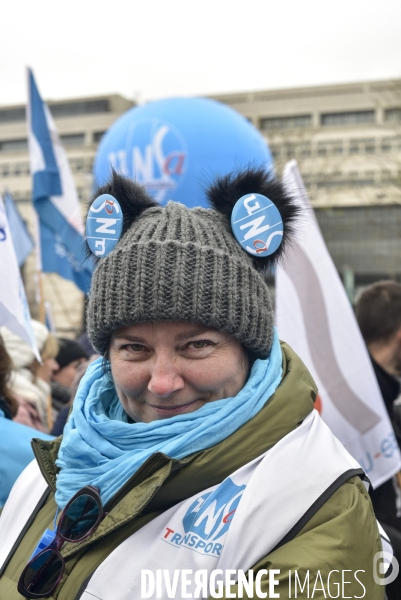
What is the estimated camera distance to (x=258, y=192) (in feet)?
5.58

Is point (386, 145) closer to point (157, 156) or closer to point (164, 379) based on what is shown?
point (157, 156)

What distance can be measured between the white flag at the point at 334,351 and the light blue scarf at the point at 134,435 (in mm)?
1466

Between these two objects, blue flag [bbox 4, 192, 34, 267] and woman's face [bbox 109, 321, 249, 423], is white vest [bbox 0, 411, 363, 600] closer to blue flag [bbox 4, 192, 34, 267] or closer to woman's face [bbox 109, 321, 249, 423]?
woman's face [bbox 109, 321, 249, 423]

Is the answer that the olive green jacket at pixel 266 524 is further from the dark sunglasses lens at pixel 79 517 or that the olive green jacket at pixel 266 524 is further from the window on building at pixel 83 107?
the window on building at pixel 83 107

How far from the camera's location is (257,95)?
64000 mm

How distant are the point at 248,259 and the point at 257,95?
65114 mm

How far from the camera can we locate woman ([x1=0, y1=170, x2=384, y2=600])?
4.44 ft

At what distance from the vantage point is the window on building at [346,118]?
59688 mm

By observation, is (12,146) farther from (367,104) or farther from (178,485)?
(178,485)

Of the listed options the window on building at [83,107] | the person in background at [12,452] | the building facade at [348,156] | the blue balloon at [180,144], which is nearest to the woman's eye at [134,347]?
the building facade at [348,156]

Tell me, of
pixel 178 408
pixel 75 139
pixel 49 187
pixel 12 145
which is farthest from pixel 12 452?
pixel 12 145

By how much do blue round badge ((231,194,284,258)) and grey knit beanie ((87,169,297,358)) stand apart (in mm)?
30

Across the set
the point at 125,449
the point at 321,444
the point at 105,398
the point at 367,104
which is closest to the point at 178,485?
the point at 125,449

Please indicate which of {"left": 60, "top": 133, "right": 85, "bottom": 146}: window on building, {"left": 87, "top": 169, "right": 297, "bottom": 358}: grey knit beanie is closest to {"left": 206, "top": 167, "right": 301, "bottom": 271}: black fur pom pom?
{"left": 87, "top": 169, "right": 297, "bottom": 358}: grey knit beanie
